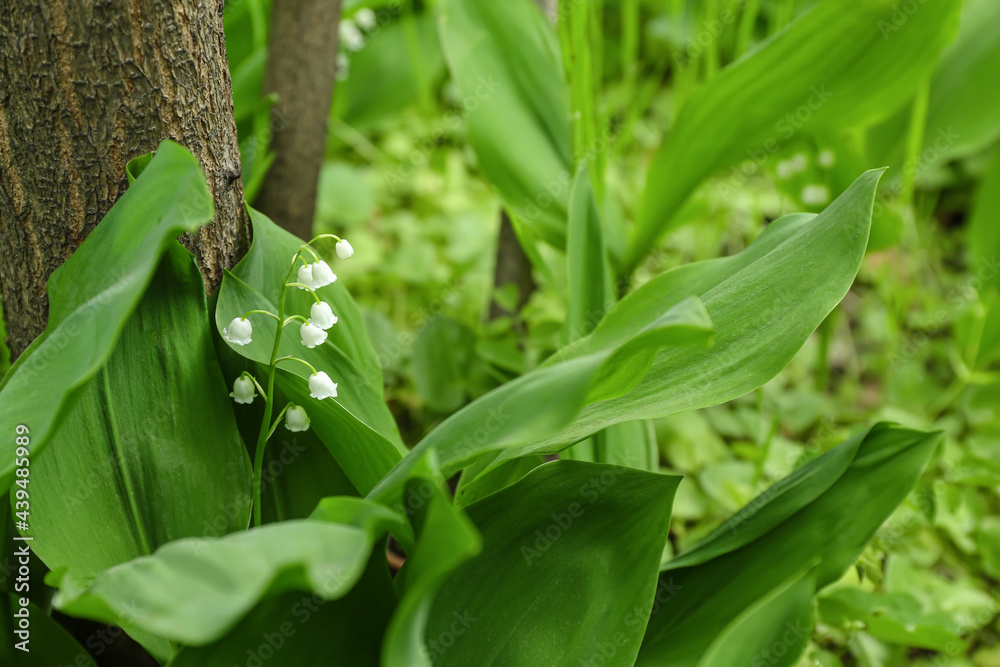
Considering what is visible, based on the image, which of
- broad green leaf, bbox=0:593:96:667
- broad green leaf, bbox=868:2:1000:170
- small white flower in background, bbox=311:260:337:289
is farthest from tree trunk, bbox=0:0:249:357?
broad green leaf, bbox=868:2:1000:170

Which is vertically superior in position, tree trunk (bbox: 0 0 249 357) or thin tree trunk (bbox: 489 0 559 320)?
tree trunk (bbox: 0 0 249 357)

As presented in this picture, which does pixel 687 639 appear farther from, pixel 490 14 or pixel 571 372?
pixel 490 14

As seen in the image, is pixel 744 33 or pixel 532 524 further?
pixel 744 33

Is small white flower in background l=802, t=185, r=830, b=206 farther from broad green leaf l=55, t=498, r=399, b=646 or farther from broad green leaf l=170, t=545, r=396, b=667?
broad green leaf l=55, t=498, r=399, b=646

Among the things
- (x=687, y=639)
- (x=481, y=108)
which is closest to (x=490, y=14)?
(x=481, y=108)

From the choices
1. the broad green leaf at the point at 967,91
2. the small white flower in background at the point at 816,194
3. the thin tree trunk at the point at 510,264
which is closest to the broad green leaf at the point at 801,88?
the small white flower in background at the point at 816,194
